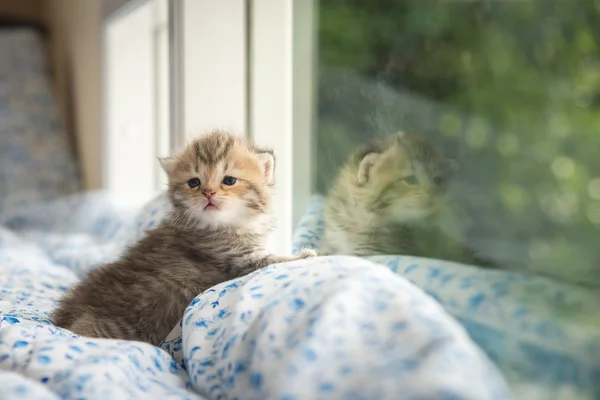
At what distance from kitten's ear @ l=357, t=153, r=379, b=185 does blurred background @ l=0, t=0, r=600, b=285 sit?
0.07 metres

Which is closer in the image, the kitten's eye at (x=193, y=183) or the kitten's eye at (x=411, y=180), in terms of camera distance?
the kitten's eye at (x=411, y=180)

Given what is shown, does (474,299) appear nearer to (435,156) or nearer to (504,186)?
(504,186)

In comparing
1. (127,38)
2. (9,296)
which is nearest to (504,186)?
(9,296)

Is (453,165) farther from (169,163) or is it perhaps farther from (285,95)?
(285,95)

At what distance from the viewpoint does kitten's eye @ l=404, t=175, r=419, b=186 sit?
47.2 inches

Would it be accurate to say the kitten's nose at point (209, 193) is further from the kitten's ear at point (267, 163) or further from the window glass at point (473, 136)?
the window glass at point (473, 136)

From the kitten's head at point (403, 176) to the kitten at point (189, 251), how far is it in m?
0.19

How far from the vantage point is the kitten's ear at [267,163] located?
4.73 ft

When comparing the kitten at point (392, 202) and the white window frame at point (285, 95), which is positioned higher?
the white window frame at point (285, 95)

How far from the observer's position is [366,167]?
4.42 feet

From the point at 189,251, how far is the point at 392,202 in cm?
47

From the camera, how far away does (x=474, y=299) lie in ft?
3.13

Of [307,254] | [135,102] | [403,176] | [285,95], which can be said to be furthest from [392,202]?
[135,102]

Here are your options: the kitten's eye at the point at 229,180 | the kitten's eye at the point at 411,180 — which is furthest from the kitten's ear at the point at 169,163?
the kitten's eye at the point at 411,180
